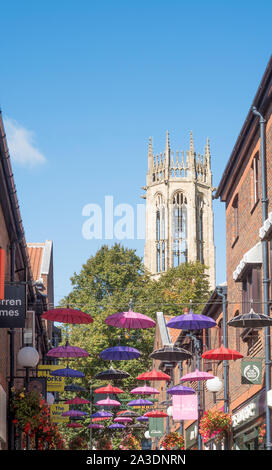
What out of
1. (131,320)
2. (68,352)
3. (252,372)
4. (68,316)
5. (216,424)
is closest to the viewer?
(252,372)

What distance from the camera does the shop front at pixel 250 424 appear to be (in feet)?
69.1

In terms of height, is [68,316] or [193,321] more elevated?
[68,316]

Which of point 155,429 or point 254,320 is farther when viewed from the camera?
point 155,429

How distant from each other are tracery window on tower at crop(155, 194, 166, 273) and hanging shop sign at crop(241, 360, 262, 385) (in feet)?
319

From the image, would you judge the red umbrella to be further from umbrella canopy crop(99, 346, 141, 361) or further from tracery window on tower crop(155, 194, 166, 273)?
tracery window on tower crop(155, 194, 166, 273)

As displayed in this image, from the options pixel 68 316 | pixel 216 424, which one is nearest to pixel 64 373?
pixel 216 424

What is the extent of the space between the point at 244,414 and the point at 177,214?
326 feet

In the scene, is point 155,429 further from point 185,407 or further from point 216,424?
point 216,424

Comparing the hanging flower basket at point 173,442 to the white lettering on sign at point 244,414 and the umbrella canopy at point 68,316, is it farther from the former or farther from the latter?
the umbrella canopy at point 68,316

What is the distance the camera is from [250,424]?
22.9 m

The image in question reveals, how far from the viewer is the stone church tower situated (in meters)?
119
